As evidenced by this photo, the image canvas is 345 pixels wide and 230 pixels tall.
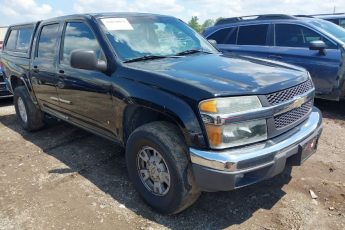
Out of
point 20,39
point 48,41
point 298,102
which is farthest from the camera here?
point 20,39

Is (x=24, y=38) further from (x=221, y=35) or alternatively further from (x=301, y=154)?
(x=301, y=154)

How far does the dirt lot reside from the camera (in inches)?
126

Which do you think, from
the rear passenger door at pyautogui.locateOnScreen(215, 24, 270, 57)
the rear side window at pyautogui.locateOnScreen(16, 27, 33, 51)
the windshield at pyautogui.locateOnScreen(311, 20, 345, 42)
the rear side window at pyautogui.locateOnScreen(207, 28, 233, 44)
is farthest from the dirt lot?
the rear side window at pyautogui.locateOnScreen(207, 28, 233, 44)

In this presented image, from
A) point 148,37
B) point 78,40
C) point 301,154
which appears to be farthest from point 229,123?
point 78,40

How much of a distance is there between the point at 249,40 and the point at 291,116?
14.6 ft

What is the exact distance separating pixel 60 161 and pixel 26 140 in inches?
52.6

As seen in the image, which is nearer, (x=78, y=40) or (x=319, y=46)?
(x=78, y=40)

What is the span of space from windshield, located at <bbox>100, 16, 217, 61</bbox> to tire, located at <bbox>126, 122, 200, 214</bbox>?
91 cm

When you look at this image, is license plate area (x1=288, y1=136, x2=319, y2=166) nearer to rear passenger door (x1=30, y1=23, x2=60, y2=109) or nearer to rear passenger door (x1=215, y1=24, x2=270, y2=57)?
rear passenger door (x1=30, y1=23, x2=60, y2=109)

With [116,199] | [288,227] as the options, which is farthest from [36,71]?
[288,227]

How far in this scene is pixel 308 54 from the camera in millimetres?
6363

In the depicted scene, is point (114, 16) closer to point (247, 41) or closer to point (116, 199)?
point (116, 199)

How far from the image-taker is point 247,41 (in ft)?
24.2

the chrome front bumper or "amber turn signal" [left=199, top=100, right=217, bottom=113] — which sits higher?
"amber turn signal" [left=199, top=100, right=217, bottom=113]
